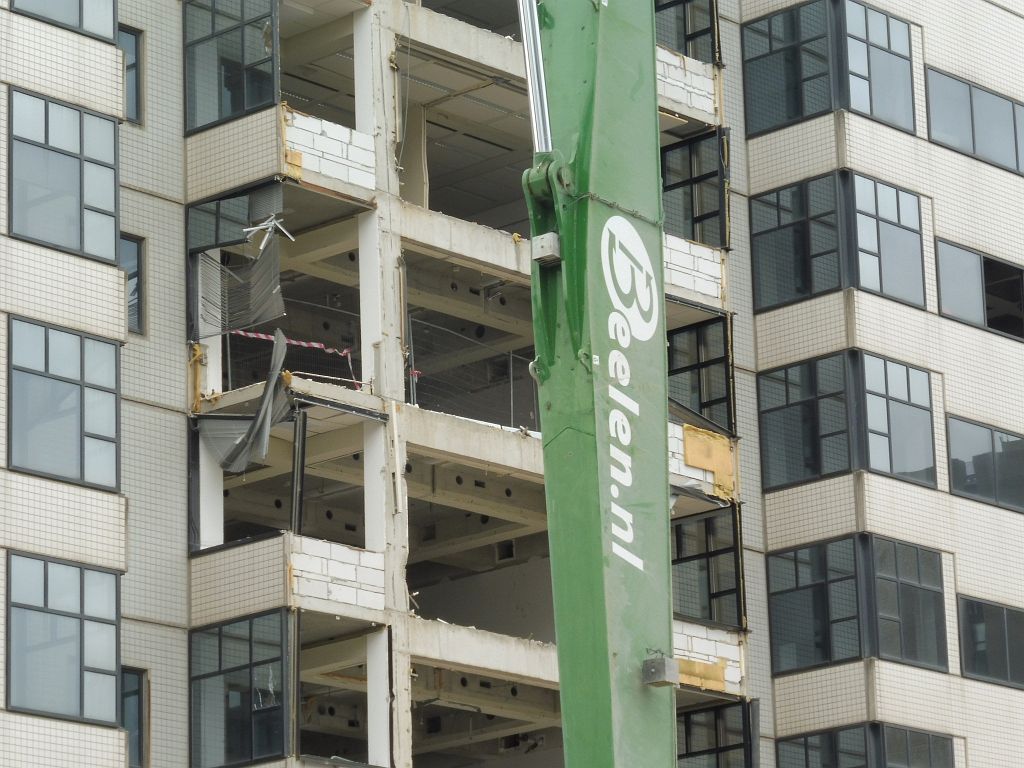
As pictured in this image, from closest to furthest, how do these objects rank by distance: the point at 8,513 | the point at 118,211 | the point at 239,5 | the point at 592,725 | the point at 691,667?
the point at 592,725 < the point at 8,513 < the point at 118,211 < the point at 239,5 < the point at 691,667

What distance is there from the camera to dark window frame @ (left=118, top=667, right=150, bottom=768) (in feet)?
109

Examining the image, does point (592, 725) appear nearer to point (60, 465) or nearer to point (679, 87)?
point (60, 465)

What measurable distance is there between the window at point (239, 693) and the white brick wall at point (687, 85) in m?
13.1

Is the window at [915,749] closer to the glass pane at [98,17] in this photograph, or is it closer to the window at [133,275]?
the window at [133,275]

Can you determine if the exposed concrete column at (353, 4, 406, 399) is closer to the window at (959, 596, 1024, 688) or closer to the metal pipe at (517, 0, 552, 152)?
the window at (959, 596, 1024, 688)

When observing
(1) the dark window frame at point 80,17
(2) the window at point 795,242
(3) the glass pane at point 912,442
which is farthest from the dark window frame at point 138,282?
(3) the glass pane at point 912,442

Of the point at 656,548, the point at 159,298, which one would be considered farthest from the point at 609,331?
the point at 159,298

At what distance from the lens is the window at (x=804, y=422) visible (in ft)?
136

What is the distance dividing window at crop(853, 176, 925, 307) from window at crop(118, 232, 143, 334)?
13.5 metres

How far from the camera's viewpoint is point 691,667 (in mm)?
39031

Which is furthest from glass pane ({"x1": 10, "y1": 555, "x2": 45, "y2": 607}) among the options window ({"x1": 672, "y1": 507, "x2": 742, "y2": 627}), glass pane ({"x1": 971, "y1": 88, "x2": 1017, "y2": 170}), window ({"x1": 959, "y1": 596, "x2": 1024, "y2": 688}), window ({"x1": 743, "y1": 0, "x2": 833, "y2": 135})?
glass pane ({"x1": 971, "y1": 88, "x2": 1017, "y2": 170})

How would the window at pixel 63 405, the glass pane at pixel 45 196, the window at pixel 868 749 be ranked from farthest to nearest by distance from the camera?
the window at pixel 868 749
the glass pane at pixel 45 196
the window at pixel 63 405

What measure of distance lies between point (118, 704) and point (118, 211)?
6.89 metres

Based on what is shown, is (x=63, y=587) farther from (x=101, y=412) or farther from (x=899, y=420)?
(x=899, y=420)
